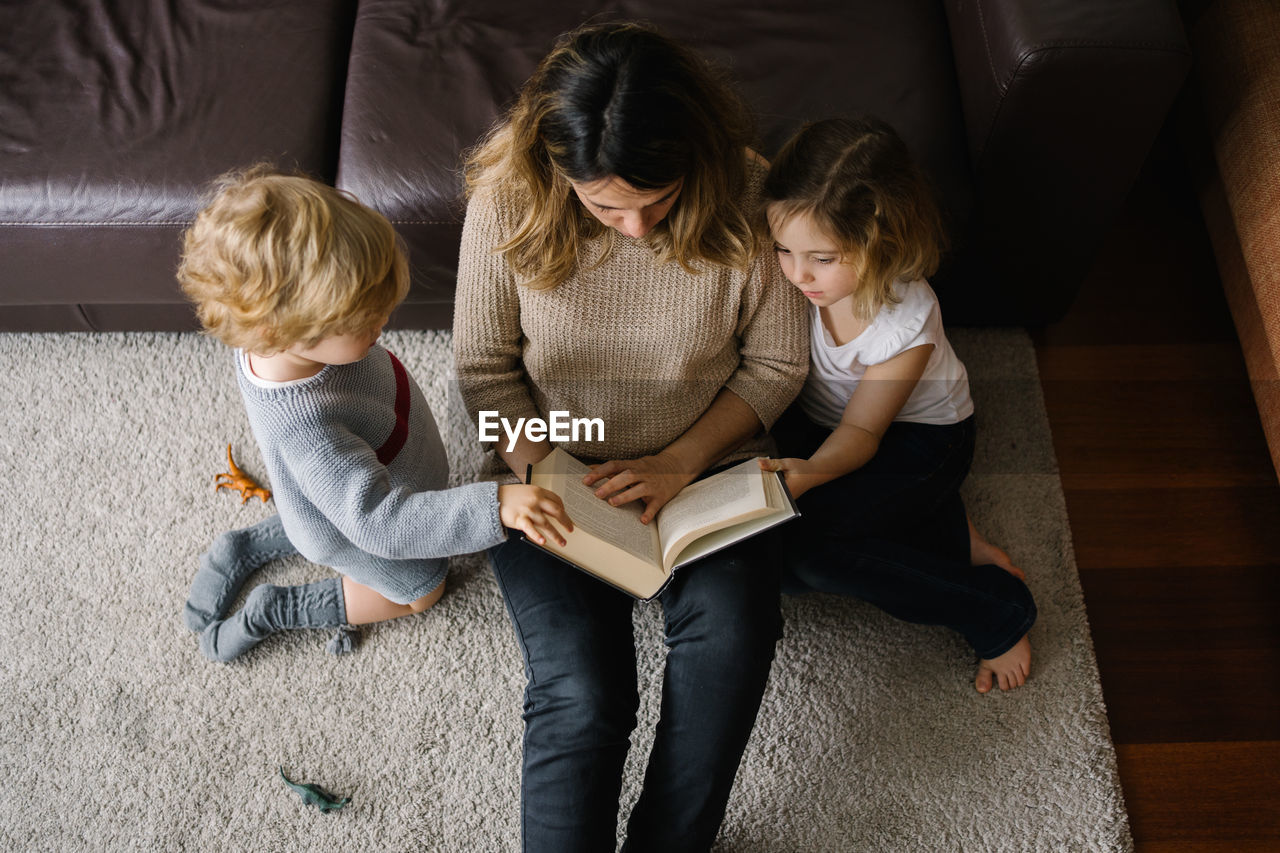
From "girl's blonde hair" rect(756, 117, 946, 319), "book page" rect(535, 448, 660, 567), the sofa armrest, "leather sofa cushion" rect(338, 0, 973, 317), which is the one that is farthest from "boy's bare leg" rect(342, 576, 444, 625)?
the sofa armrest

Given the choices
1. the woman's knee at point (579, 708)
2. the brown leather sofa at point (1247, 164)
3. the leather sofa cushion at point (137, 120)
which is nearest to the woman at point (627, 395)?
the woman's knee at point (579, 708)

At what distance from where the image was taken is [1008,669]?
1386 mm

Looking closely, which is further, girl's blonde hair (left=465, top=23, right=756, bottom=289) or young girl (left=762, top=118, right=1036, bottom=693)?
young girl (left=762, top=118, right=1036, bottom=693)

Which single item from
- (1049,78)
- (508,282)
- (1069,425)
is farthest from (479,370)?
(1069,425)

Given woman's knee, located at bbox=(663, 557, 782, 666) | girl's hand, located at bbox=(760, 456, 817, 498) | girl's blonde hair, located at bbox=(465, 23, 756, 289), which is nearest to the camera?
girl's blonde hair, located at bbox=(465, 23, 756, 289)

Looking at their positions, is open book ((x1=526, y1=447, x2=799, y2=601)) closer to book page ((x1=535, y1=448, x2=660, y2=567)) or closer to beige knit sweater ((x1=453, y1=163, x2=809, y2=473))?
book page ((x1=535, y1=448, x2=660, y2=567))

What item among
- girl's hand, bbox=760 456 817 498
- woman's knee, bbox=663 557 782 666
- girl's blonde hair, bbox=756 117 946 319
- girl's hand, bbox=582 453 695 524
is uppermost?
girl's blonde hair, bbox=756 117 946 319

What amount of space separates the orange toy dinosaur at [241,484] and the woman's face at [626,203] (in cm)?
84

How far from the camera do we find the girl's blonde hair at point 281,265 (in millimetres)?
947

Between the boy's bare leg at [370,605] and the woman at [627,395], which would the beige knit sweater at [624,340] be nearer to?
the woman at [627,395]

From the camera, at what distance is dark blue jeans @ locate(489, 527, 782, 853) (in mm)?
1125

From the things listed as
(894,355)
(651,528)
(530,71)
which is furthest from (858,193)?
(530,71)

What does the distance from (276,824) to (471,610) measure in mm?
404

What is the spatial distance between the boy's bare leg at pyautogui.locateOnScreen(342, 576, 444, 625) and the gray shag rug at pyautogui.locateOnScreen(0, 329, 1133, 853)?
31 mm
